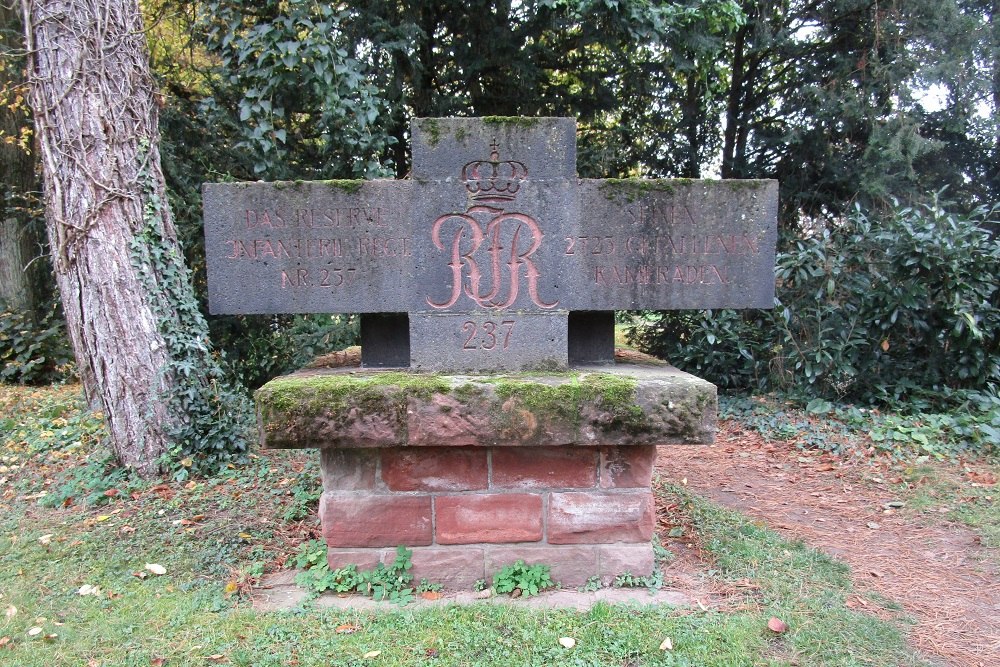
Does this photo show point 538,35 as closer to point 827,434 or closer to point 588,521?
point 827,434

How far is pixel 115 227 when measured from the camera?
4051 mm

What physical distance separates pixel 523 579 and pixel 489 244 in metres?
1.52

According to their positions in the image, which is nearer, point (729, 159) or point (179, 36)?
point (179, 36)

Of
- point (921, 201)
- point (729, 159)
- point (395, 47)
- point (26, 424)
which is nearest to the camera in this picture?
point (26, 424)

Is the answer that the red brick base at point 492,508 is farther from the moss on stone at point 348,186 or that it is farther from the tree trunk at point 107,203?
the tree trunk at point 107,203

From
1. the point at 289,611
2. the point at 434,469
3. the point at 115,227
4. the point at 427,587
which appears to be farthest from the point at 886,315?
the point at 115,227

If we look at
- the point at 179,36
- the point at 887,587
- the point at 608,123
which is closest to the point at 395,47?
the point at 179,36

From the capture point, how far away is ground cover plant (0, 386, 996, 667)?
230 cm

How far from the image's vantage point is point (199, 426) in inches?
169

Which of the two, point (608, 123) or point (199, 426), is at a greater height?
point (608, 123)

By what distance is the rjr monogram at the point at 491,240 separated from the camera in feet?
8.59

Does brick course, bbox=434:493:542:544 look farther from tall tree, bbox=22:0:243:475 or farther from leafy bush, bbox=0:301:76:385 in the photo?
leafy bush, bbox=0:301:76:385

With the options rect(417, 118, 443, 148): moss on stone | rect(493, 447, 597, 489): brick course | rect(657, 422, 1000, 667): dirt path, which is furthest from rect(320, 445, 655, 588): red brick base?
rect(417, 118, 443, 148): moss on stone

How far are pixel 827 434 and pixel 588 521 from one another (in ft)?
11.5
